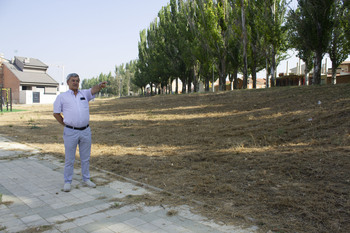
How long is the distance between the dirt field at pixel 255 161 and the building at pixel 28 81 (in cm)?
3839

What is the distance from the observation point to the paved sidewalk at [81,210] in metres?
3.57

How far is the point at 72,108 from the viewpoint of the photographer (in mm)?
4996

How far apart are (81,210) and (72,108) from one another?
5.80ft

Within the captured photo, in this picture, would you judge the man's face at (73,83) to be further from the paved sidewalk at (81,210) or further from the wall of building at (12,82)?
the wall of building at (12,82)

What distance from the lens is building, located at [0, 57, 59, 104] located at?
4722 cm

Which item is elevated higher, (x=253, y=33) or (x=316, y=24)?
(x=253, y=33)

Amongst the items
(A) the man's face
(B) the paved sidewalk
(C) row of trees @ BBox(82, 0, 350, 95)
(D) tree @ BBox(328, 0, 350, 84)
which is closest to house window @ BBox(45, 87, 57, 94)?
(C) row of trees @ BBox(82, 0, 350, 95)

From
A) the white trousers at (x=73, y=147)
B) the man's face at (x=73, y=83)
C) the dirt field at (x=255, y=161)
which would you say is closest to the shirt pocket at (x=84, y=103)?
the man's face at (x=73, y=83)

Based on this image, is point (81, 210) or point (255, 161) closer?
point (81, 210)

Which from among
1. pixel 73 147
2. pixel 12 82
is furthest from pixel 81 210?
pixel 12 82

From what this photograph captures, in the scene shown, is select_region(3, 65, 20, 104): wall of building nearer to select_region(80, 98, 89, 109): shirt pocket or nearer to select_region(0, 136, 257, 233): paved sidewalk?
select_region(0, 136, 257, 233): paved sidewalk

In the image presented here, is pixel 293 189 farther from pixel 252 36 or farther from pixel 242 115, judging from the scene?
pixel 252 36

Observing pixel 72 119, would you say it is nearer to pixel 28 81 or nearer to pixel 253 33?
pixel 253 33

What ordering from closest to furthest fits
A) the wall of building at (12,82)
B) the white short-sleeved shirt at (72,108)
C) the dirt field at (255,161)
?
1. the dirt field at (255,161)
2. the white short-sleeved shirt at (72,108)
3. the wall of building at (12,82)
